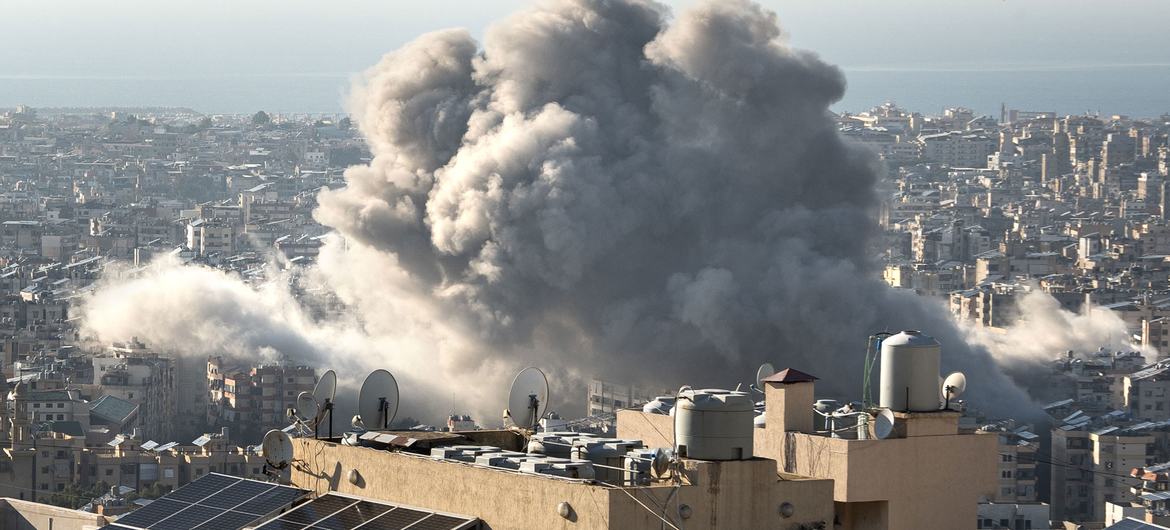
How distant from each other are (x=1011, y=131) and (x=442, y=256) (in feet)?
450

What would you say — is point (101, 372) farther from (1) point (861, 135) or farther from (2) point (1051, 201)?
(1) point (861, 135)

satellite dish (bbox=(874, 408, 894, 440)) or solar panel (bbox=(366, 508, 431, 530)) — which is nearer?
solar panel (bbox=(366, 508, 431, 530))

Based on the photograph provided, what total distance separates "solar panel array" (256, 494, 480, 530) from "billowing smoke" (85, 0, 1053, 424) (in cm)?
3234

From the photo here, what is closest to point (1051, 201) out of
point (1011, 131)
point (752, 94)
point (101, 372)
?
point (1011, 131)

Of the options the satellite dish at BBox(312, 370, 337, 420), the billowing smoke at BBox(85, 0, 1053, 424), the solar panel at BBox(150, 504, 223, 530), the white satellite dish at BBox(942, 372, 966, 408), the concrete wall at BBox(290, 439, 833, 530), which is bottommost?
the solar panel at BBox(150, 504, 223, 530)

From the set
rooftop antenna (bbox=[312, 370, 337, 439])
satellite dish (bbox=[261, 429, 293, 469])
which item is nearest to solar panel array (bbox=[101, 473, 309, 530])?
satellite dish (bbox=[261, 429, 293, 469])

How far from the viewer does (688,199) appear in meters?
51.7

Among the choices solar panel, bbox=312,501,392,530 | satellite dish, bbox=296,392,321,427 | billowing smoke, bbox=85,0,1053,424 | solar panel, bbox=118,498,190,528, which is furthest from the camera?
billowing smoke, bbox=85,0,1053,424

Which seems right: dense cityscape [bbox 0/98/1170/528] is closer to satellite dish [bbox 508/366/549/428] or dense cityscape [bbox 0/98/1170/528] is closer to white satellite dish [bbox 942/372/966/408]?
satellite dish [bbox 508/366/549/428]

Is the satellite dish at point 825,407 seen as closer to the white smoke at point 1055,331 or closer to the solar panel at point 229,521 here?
the solar panel at point 229,521

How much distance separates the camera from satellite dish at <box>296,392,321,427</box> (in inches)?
687

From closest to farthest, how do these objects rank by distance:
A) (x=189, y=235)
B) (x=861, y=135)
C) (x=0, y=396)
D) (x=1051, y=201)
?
(x=0, y=396) < (x=189, y=235) < (x=1051, y=201) < (x=861, y=135)

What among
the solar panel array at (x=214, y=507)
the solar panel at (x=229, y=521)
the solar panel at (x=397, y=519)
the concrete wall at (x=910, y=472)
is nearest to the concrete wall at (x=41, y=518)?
the solar panel array at (x=214, y=507)

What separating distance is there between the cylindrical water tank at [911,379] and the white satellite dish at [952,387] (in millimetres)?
79
